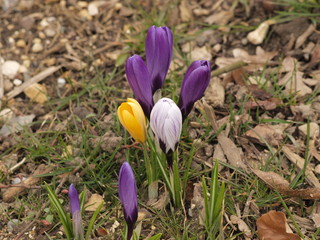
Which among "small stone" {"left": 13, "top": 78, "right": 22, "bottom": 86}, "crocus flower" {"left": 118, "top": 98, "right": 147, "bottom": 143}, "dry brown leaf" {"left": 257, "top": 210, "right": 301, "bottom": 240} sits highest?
"crocus flower" {"left": 118, "top": 98, "right": 147, "bottom": 143}

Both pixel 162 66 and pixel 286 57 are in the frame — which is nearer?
pixel 162 66

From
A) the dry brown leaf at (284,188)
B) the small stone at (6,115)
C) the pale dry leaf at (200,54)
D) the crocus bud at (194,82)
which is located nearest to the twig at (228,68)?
the pale dry leaf at (200,54)

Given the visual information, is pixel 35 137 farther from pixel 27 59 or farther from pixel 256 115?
pixel 256 115

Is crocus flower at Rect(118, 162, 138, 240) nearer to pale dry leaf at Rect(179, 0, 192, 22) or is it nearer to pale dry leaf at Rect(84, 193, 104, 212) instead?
pale dry leaf at Rect(84, 193, 104, 212)

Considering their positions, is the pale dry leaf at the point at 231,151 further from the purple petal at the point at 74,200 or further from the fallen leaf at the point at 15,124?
the fallen leaf at the point at 15,124

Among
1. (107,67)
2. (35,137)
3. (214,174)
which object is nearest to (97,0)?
(107,67)

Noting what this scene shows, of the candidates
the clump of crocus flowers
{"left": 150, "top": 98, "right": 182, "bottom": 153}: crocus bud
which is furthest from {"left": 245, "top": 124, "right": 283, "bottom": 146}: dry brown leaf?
{"left": 150, "top": 98, "right": 182, "bottom": 153}: crocus bud

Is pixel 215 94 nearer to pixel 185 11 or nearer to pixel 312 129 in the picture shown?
pixel 312 129
